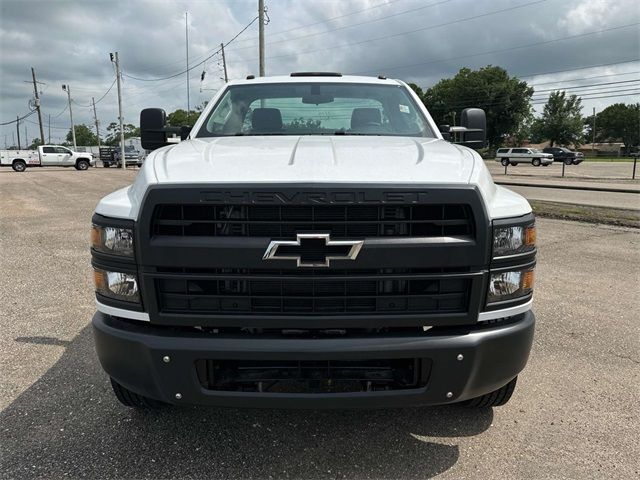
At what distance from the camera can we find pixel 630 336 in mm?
4172

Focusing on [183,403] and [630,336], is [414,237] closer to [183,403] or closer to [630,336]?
[183,403]

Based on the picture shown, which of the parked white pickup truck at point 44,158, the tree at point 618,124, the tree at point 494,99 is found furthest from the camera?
the tree at point 618,124

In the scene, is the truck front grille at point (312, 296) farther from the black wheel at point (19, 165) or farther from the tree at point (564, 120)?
the tree at point (564, 120)

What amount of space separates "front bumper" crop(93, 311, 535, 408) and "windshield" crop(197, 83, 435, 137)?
1.82 m

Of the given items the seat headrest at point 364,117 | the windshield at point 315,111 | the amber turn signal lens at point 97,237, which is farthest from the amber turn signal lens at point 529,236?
the amber turn signal lens at point 97,237

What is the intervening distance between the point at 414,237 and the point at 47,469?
2.04 meters

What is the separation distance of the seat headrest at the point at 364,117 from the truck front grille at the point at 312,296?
5.94ft

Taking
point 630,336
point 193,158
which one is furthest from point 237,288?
point 630,336

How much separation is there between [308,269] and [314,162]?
0.54 m

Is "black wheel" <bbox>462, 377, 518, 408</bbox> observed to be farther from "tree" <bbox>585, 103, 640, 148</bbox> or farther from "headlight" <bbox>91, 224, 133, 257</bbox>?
"tree" <bbox>585, 103, 640, 148</bbox>

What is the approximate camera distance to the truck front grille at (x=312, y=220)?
217 cm

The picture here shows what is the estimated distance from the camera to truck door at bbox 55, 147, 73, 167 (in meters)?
36.8

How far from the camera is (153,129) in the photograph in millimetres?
3963

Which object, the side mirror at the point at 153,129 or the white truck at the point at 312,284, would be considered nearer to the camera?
the white truck at the point at 312,284
